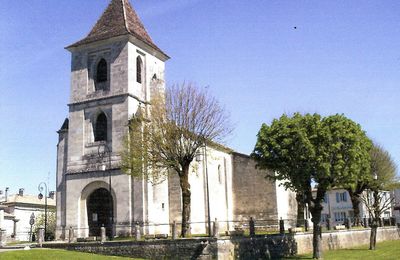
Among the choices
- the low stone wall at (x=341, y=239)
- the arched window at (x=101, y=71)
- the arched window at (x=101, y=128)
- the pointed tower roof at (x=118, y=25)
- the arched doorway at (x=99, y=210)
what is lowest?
the low stone wall at (x=341, y=239)

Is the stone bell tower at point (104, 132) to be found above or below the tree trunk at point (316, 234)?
above

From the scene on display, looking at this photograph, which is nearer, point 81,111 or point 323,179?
point 323,179

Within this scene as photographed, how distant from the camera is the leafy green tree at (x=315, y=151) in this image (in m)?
27.3

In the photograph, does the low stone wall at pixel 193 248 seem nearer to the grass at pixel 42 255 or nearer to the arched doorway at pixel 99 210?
the grass at pixel 42 255

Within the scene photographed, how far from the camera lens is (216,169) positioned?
44.4 m

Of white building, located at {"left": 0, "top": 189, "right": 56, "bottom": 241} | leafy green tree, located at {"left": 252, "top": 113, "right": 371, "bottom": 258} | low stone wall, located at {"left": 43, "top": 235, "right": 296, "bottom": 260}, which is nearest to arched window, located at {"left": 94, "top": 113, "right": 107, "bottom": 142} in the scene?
low stone wall, located at {"left": 43, "top": 235, "right": 296, "bottom": 260}

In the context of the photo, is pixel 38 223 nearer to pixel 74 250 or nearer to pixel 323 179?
pixel 74 250

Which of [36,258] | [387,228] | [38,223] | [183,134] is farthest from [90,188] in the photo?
[38,223]

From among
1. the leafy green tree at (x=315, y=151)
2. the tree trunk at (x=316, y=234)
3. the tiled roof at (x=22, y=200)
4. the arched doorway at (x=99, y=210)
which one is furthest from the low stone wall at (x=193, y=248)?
the tiled roof at (x=22, y=200)

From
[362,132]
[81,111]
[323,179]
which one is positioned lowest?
[323,179]

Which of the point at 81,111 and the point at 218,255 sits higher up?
the point at 81,111

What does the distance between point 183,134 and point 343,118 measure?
1030cm

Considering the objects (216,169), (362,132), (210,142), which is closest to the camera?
(362,132)

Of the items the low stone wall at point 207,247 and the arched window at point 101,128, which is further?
the arched window at point 101,128
